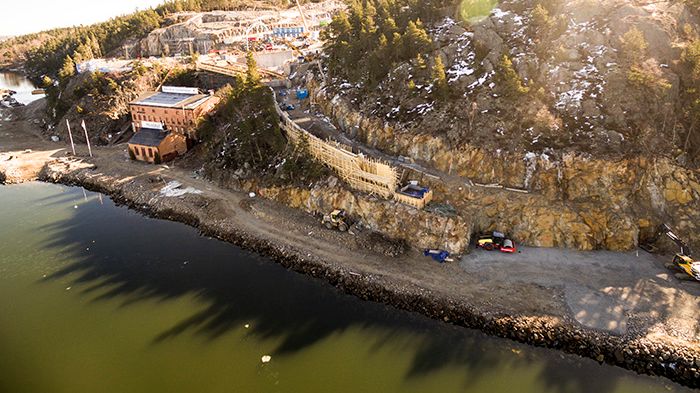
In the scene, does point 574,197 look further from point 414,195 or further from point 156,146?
point 156,146

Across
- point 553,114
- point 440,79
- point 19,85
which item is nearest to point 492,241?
point 553,114

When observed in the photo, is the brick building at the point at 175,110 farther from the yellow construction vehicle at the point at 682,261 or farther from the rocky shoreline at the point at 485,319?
the yellow construction vehicle at the point at 682,261

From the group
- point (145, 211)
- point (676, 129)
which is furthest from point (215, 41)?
point (676, 129)

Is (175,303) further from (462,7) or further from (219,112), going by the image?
(462,7)

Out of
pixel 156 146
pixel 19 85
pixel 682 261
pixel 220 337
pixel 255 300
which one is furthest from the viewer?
pixel 19 85

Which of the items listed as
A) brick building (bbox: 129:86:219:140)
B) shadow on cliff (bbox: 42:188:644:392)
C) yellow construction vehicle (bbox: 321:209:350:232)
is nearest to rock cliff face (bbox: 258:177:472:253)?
yellow construction vehicle (bbox: 321:209:350:232)

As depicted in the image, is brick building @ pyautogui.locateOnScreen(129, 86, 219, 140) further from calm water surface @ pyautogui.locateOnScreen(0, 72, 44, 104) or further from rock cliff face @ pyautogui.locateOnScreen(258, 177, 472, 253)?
calm water surface @ pyautogui.locateOnScreen(0, 72, 44, 104)

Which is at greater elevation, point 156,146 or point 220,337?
point 156,146
